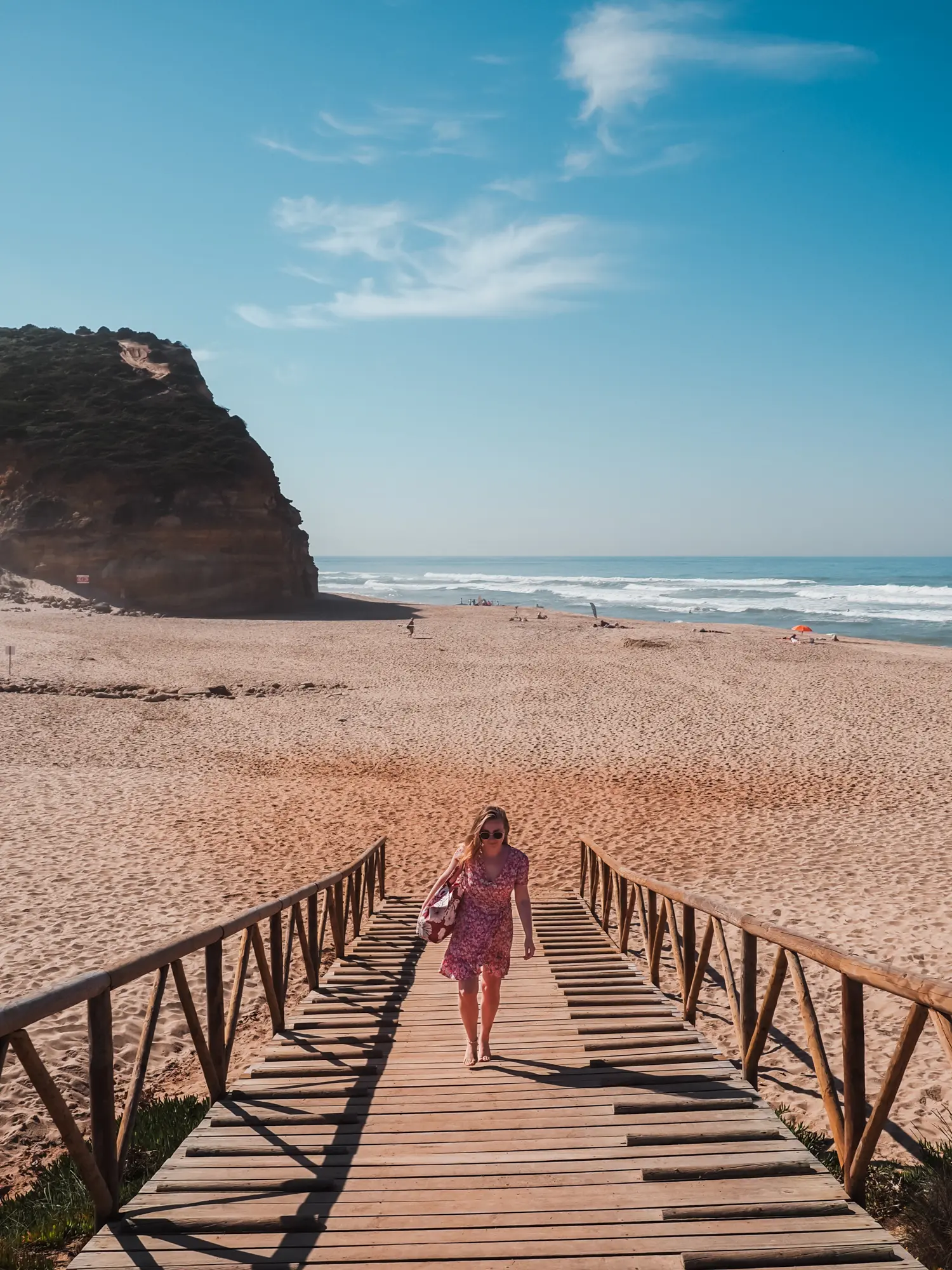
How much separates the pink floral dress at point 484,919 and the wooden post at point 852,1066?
202 centimetres

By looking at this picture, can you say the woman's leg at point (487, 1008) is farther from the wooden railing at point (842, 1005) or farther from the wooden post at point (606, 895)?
the wooden post at point (606, 895)

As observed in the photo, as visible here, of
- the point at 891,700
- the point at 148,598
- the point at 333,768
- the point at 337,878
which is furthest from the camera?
the point at 148,598

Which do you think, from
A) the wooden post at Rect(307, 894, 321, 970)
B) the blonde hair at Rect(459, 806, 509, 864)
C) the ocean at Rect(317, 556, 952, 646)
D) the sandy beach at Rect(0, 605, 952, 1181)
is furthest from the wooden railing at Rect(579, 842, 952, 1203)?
the ocean at Rect(317, 556, 952, 646)

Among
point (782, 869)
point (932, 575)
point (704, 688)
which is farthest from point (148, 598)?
point (932, 575)

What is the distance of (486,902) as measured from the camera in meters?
5.08

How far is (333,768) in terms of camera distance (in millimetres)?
17984

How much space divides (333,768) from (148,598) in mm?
31862

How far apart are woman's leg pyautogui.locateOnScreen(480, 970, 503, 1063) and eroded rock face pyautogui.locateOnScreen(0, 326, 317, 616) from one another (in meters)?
44.2

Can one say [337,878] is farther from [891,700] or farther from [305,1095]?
[891,700]

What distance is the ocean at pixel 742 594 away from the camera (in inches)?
Answer: 2302

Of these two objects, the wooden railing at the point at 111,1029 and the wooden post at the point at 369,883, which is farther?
the wooden post at the point at 369,883

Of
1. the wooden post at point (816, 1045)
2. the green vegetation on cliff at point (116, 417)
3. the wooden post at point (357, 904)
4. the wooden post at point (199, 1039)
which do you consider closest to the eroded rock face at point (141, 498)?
the green vegetation on cliff at point (116, 417)

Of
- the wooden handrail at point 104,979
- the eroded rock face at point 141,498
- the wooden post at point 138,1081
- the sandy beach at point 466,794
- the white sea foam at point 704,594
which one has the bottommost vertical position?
the sandy beach at point 466,794

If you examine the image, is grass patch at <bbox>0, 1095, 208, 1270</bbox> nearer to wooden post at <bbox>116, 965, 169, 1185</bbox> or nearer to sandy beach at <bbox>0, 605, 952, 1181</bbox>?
wooden post at <bbox>116, 965, 169, 1185</bbox>
